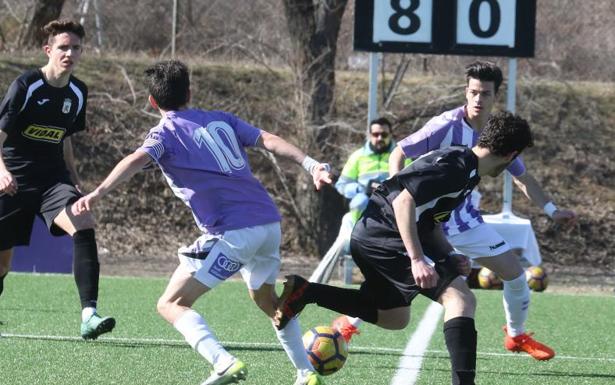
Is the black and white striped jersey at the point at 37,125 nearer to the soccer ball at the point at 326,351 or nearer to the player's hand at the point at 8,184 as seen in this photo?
the player's hand at the point at 8,184

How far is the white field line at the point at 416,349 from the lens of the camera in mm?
6070

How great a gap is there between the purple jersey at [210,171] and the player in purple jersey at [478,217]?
1.50 m

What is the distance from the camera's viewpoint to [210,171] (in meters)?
5.21

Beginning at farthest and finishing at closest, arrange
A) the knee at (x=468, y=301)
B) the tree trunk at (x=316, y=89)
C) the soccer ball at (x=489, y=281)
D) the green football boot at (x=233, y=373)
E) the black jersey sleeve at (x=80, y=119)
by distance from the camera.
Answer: the tree trunk at (x=316, y=89)
the soccer ball at (x=489, y=281)
the black jersey sleeve at (x=80, y=119)
the knee at (x=468, y=301)
the green football boot at (x=233, y=373)

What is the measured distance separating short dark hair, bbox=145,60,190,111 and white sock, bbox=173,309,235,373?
3.23 feet

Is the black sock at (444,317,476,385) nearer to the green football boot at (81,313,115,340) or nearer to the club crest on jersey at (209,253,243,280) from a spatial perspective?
the club crest on jersey at (209,253,243,280)

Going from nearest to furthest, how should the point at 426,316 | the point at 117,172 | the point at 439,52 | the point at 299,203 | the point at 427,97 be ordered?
the point at 117,172 < the point at 426,316 < the point at 439,52 < the point at 299,203 < the point at 427,97

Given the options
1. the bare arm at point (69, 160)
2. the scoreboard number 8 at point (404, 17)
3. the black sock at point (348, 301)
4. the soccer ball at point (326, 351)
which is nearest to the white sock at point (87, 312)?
the bare arm at point (69, 160)

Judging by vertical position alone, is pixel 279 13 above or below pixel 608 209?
above

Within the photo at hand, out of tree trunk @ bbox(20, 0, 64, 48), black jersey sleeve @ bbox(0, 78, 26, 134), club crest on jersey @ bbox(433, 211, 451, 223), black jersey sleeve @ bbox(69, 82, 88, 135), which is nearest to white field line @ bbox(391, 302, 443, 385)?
club crest on jersey @ bbox(433, 211, 451, 223)

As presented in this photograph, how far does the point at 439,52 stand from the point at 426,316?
4.16 meters

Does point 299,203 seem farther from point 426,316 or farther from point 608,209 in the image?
point 426,316

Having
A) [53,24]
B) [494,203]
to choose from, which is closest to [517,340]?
[53,24]

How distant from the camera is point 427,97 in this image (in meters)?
18.7
